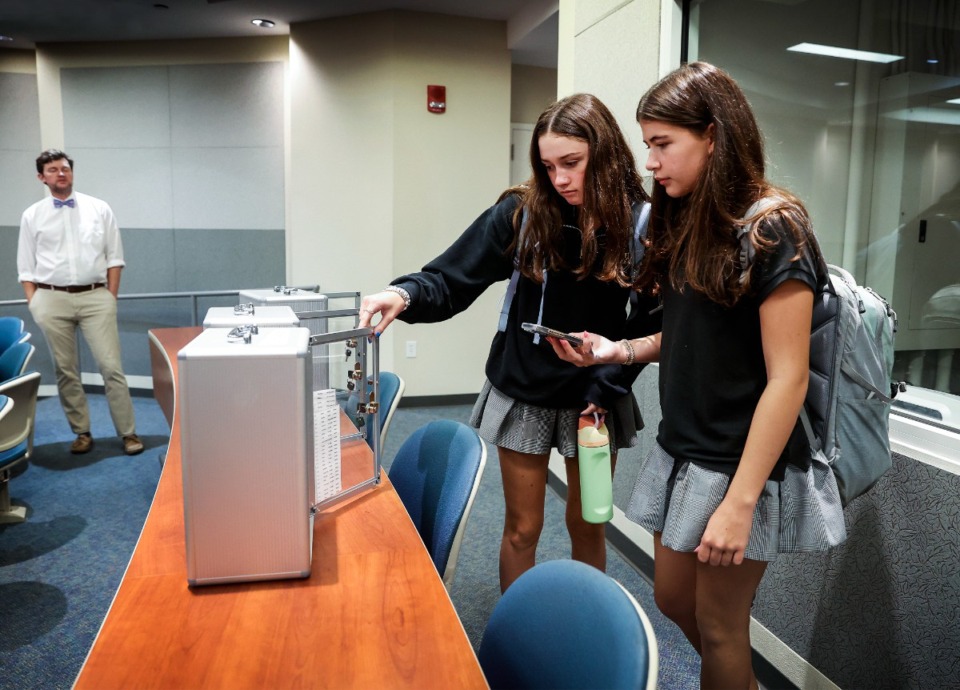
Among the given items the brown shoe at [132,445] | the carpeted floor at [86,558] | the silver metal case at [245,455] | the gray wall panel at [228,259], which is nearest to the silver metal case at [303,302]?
the silver metal case at [245,455]

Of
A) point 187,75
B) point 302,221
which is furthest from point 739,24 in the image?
point 187,75

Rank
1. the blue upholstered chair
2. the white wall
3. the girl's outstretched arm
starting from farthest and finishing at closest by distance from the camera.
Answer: the white wall → the blue upholstered chair → the girl's outstretched arm

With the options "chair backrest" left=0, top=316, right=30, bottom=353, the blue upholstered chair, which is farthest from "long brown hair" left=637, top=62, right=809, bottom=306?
"chair backrest" left=0, top=316, right=30, bottom=353

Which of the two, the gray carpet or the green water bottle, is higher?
the green water bottle

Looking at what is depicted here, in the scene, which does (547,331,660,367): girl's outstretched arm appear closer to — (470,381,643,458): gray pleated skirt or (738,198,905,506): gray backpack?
(470,381,643,458): gray pleated skirt

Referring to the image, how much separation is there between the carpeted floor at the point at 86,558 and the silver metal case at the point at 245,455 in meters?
1.27

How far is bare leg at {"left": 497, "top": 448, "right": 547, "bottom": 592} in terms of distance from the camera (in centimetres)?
169

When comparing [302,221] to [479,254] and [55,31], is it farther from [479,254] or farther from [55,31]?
[479,254]

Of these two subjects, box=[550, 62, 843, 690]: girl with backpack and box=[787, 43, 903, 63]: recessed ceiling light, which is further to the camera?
box=[787, 43, 903, 63]: recessed ceiling light

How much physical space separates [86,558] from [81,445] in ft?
5.07

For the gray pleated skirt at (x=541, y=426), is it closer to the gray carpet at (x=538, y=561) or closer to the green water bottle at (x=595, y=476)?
the green water bottle at (x=595, y=476)

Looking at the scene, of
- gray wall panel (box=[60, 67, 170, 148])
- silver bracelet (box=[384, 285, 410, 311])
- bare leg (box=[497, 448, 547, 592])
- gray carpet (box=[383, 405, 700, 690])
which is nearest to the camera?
silver bracelet (box=[384, 285, 410, 311])

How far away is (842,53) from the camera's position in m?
2.05

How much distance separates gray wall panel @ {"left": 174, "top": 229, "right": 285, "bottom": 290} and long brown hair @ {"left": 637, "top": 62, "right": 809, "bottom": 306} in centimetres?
481
